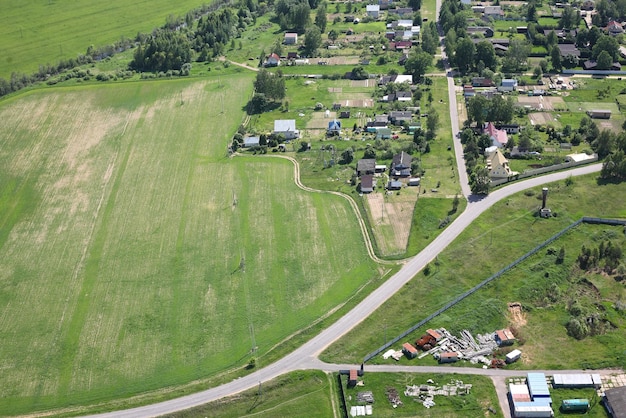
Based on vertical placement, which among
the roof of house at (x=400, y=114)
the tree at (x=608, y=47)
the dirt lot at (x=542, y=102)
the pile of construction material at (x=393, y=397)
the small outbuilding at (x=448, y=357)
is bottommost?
the dirt lot at (x=542, y=102)

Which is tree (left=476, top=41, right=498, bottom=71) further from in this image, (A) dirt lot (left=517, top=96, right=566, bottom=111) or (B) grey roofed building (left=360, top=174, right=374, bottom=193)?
(B) grey roofed building (left=360, top=174, right=374, bottom=193)

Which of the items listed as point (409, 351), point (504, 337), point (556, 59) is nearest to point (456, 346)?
point (409, 351)

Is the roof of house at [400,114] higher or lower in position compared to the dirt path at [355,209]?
lower

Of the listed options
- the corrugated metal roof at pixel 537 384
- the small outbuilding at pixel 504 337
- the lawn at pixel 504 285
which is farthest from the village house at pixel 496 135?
the corrugated metal roof at pixel 537 384

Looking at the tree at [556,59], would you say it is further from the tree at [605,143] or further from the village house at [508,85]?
the tree at [605,143]

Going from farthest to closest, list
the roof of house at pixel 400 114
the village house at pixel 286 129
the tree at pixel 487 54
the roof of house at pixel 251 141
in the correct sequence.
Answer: the tree at pixel 487 54
the roof of house at pixel 400 114
the village house at pixel 286 129
the roof of house at pixel 251 141

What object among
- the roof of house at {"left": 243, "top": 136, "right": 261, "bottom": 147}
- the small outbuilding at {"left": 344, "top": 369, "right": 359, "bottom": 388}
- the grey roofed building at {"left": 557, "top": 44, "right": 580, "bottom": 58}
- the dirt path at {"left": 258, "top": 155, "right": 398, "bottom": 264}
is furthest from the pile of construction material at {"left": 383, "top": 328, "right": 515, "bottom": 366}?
the grey roofed building at {"left": 557, "top": 44, "right": 580, "bottom": 58}

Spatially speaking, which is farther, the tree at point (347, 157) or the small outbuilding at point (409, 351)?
the tree at point (347, 157)

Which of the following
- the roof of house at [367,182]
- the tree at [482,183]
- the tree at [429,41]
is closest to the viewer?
the tree at [482,183]
